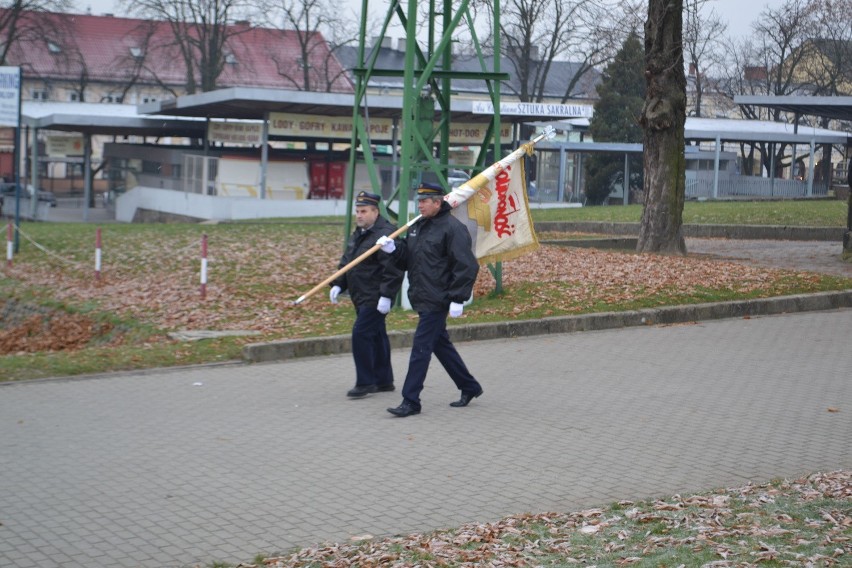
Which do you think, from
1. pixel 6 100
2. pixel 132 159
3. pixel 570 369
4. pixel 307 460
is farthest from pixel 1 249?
pixel 132 159

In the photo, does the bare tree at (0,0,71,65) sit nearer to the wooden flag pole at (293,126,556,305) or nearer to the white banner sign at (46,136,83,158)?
the white banner sign at (46,136,83,158)

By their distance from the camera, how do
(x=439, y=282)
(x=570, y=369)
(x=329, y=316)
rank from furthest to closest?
(x=329, y=316) < (x=570, y=369) < (x=439, y=282)

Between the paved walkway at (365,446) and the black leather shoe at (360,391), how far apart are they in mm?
64

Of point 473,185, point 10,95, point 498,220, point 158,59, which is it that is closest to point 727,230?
point 10,95

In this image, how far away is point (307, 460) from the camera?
7.66 m

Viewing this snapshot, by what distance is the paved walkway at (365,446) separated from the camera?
6.23 meters

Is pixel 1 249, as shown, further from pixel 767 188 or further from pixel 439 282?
pixel 767 188

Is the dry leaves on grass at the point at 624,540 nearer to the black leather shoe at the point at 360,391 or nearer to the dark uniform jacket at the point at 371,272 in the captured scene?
the dark uniform jacket at the point at 371,272

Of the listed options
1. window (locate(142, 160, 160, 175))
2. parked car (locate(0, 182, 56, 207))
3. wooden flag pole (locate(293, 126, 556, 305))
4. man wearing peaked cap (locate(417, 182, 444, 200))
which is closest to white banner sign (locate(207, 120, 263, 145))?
window (locate(142, 160, 160, 175))

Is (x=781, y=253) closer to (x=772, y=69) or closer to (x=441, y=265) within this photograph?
(x=441, y=265)

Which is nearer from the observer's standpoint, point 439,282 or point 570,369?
point 439,282

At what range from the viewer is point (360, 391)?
9.73 metres

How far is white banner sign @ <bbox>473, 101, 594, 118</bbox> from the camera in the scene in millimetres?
40594

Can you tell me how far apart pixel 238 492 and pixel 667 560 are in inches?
109
